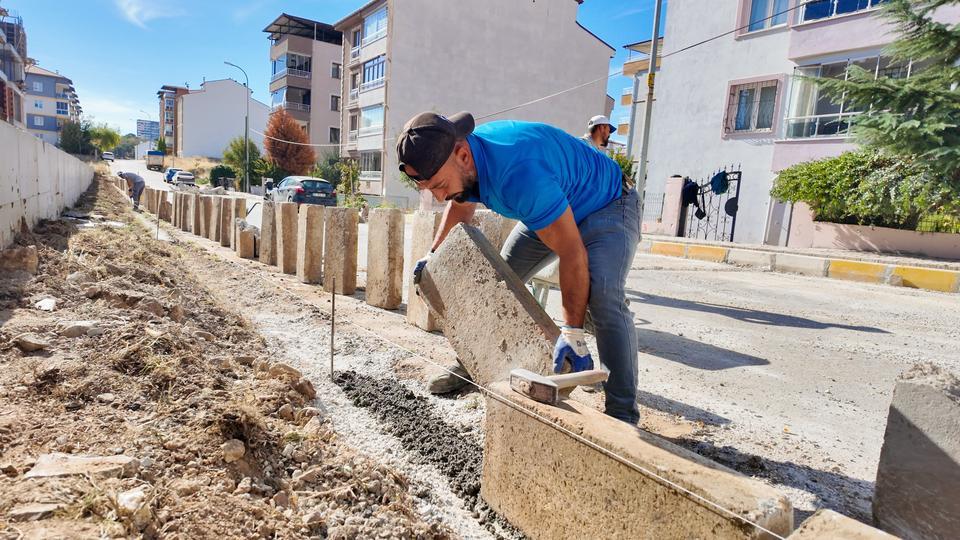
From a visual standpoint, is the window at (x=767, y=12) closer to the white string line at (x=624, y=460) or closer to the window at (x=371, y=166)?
the white string line at (x=624, y=460)

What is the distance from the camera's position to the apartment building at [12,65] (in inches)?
1672

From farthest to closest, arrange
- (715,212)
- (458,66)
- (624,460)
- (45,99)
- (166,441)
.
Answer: (45,99) → (458,66) → (715,212) → (166,441) → (624,460)

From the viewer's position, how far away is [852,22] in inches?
554

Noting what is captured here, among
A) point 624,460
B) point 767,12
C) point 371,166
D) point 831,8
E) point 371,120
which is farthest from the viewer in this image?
point 371,166

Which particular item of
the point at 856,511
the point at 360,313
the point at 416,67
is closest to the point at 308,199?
the point at 416,67

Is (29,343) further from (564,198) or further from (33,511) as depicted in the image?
(564,198)

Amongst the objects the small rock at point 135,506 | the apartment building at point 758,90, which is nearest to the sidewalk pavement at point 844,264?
the apartment building at point 758,90

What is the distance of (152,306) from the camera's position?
3648 millimetres

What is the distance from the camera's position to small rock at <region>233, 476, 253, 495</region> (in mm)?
1825

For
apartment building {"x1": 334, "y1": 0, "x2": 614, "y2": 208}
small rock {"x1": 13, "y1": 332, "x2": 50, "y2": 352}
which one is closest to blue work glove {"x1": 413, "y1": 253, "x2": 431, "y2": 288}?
small rock {"x1": 13, "y1": 332, "x2": 50, "y2": 352}

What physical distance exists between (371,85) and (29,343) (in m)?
31.2

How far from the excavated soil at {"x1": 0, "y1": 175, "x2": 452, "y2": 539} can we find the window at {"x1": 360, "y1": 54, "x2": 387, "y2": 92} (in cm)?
2900

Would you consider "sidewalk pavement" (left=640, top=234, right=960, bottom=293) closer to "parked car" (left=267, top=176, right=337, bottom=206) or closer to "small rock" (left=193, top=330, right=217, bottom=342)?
"small rock" (left=193, top=330, right=217, bottom=342)

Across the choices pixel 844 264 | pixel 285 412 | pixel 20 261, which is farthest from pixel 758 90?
pixel 20 261
